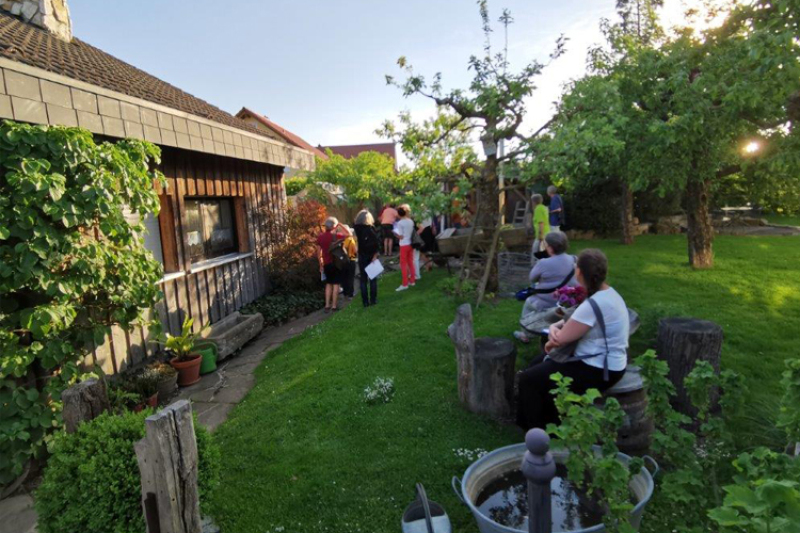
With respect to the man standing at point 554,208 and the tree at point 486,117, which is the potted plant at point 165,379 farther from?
the man standing at point 554,208

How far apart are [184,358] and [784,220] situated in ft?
74.7

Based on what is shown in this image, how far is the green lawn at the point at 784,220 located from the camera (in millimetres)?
18053

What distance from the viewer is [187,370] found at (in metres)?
6.12

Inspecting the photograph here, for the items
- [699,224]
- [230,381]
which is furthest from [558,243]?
[699,224]

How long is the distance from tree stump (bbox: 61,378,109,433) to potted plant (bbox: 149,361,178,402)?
2.58 metres

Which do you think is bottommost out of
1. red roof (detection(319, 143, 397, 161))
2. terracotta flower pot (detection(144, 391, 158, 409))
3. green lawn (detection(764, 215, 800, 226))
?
terracotta flower pot (detection(144, 391, 158, 409))

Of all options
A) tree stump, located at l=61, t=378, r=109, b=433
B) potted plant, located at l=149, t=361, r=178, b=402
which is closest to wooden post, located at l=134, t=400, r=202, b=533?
tree stump, located at l=61, t=378, r=109, b=433

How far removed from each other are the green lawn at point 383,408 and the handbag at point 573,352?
0.93 metres

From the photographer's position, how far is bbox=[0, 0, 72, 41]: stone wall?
7137mm

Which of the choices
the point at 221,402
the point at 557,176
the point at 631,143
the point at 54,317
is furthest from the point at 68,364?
the point at 631,143

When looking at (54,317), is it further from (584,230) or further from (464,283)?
(584,230)

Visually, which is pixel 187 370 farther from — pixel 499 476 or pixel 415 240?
pixel 415 240

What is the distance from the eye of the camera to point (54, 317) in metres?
3.79

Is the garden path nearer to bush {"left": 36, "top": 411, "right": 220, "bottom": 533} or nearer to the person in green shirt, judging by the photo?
bush {"left": 36, "top": 411, "right": 220, "bottom": 533}
